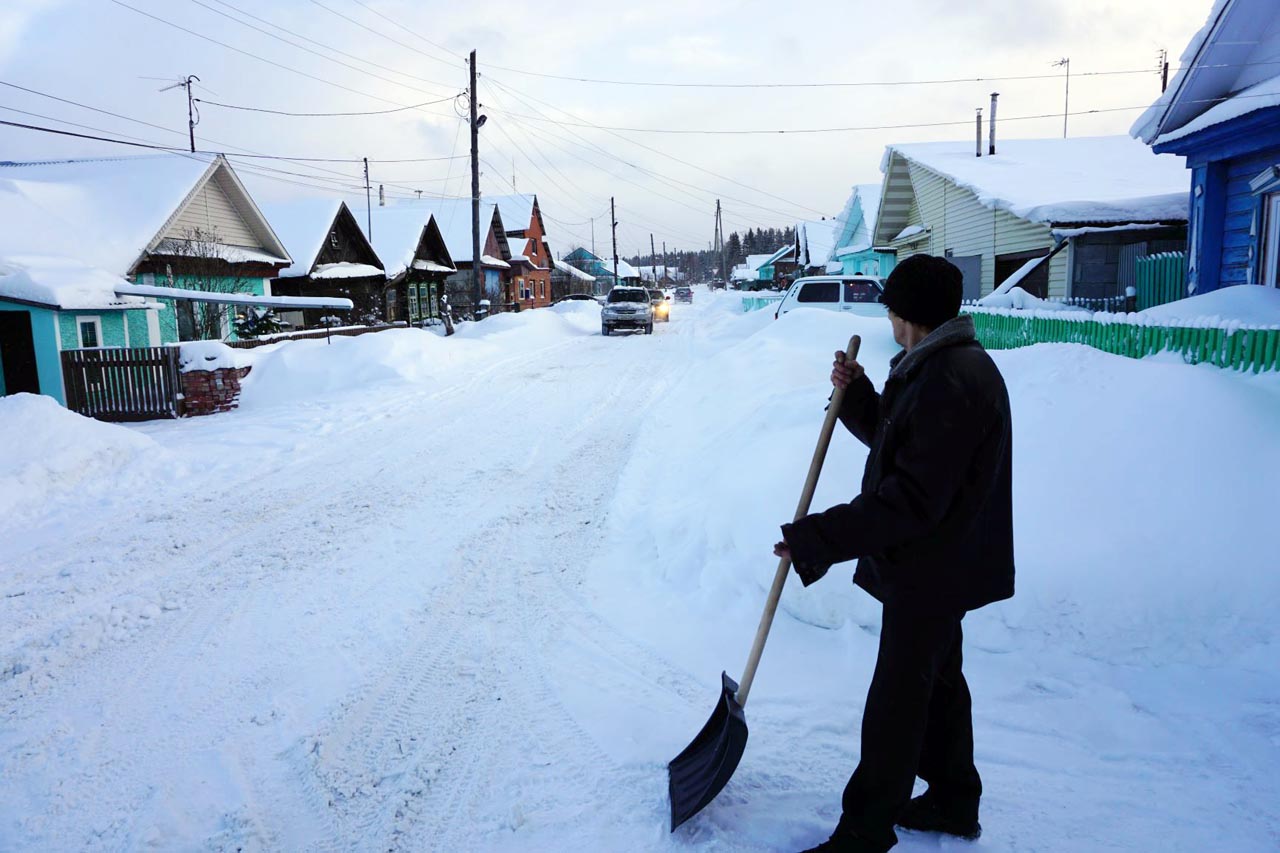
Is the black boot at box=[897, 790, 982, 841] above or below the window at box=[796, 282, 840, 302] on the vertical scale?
below

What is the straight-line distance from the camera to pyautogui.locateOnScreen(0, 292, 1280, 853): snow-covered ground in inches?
108

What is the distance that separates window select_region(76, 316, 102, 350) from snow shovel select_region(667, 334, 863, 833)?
15.3 metres

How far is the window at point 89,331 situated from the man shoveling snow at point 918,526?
1572 centimetres

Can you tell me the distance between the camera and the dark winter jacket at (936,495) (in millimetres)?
2092

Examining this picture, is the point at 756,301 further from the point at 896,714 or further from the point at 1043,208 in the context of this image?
the point at 896,714

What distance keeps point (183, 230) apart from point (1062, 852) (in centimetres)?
2277

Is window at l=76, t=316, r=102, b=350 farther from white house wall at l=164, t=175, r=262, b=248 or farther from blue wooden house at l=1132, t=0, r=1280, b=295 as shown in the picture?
blue wooden house at l=1132, t=0, r=1280, b=295

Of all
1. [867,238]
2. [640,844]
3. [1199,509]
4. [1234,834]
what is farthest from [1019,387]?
[867,238]

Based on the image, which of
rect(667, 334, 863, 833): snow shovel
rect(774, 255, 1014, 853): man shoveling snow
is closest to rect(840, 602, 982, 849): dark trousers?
rect(774, 255, 1014, 853): man shoveling snow

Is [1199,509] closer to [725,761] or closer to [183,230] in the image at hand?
[725,761]

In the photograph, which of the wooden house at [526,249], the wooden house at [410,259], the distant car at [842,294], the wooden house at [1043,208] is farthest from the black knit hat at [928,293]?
the wooden house at [526,249]

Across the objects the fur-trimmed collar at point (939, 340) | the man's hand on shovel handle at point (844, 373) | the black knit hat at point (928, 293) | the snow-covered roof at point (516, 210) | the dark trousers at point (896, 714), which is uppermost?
the snow-covered roof at point (516, 210)

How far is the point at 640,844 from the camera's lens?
254 cm

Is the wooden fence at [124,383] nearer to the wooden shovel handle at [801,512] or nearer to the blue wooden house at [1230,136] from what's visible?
the wooden shovel handle at [801,512]
